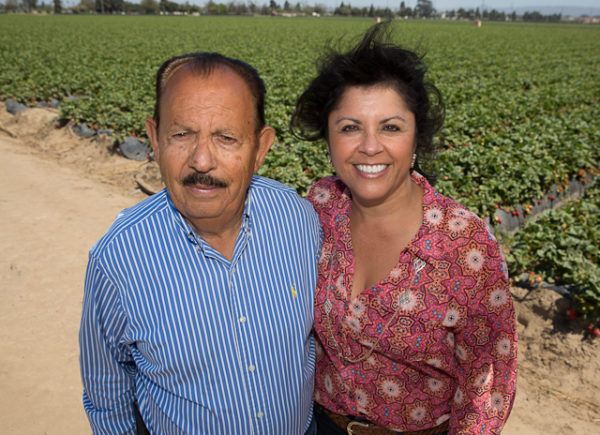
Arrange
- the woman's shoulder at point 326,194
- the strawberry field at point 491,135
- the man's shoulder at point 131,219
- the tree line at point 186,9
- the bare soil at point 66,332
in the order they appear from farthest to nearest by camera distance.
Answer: the tree line at point 186,9, the strawberry field at point 491,135, the bare soil at point 66,332, the woman's shoulder at point 326,194, the man's shoulder at point 131,219

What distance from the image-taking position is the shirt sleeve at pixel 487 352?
1418 mm

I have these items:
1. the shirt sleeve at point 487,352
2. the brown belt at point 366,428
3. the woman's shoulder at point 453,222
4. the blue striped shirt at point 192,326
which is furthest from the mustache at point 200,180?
the brown belt at point 366,428

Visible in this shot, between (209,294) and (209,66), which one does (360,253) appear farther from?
(209,66)

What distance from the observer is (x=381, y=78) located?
156 cm

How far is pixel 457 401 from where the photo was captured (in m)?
1.55

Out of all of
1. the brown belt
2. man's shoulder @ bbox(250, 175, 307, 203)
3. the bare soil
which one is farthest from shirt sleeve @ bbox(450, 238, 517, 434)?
the bare soil

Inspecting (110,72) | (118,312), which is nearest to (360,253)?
(118,312)

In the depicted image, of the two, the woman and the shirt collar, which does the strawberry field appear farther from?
the shirt collar

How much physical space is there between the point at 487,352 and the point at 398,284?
36 centimetres

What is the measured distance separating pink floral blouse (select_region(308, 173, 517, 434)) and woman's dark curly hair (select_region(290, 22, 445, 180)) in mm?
236

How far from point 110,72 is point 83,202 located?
840 centimetres

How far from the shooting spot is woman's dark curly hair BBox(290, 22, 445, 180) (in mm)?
1568

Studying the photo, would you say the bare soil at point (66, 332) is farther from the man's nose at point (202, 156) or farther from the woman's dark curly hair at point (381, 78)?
the man's nose at point (202, 156)

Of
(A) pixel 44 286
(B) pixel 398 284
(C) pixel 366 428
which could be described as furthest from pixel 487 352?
(A) pixel 44 286
